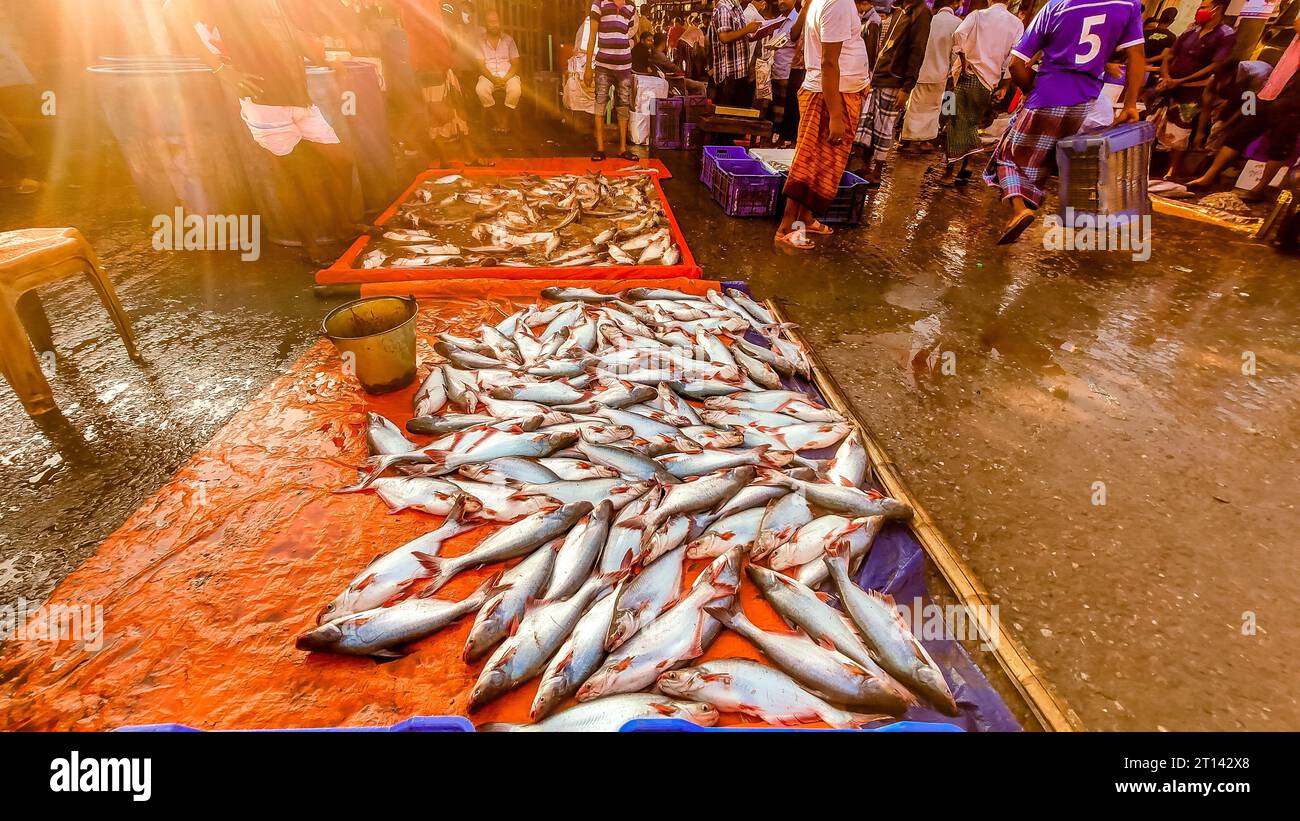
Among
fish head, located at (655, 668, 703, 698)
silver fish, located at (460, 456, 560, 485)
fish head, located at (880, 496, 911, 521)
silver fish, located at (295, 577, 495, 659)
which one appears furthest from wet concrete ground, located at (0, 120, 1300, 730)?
silver fish, located at (460, 456, 560, 485)

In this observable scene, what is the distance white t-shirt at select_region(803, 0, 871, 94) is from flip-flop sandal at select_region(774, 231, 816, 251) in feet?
5.40

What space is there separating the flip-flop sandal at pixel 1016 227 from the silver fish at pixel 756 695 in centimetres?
713

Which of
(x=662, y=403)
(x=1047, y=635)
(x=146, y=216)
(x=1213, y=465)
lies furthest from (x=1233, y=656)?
(x=146, y=216)

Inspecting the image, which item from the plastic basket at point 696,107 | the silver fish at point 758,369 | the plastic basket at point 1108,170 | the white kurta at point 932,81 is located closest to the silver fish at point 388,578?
the silver fish at point 758,369

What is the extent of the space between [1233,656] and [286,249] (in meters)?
8.56

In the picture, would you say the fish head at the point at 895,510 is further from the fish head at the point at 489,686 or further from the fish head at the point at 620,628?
the fish head at the point at 489,686

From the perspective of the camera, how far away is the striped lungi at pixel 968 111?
9.43 m

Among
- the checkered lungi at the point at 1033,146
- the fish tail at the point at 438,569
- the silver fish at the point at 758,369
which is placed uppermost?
the checkered lungi at the point at 1033,146

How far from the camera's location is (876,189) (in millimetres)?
9250

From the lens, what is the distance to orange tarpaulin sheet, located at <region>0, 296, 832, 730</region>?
6.41 ft

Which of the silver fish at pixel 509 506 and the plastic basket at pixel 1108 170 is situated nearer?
the silver fish at pixel 509 506

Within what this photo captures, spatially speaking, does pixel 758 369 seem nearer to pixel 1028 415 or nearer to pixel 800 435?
pixel 800 435

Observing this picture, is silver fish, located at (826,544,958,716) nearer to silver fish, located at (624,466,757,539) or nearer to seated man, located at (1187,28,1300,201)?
silver fish, located at (624,466,757,539)
